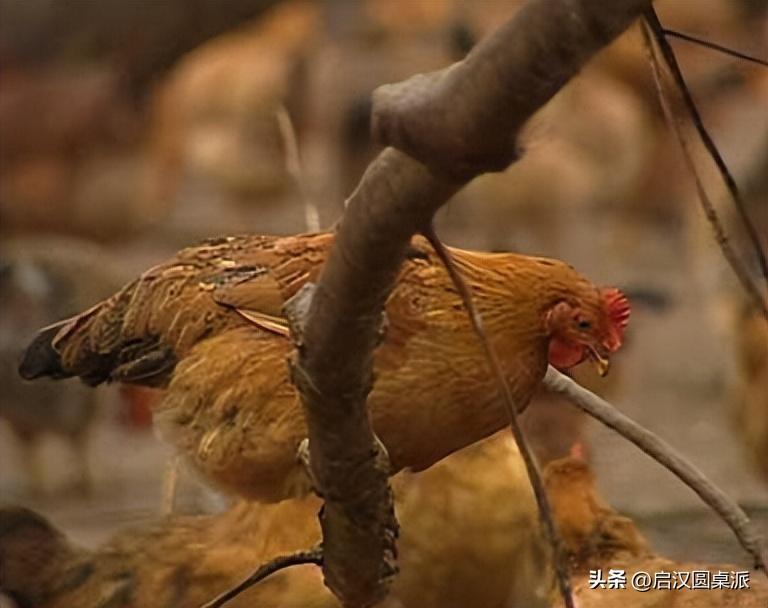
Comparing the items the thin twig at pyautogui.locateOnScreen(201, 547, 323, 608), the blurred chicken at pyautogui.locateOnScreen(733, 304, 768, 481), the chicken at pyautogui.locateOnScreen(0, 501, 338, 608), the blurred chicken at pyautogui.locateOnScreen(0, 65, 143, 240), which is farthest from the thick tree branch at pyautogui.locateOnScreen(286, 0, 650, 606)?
the blurred chicken at pyautogui.locateOnScreen(0, 65, 143, 240)

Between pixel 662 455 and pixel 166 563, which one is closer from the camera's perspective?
pixel 662 455

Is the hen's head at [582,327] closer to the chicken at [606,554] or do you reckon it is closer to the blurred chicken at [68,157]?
the chicken at [606,554]

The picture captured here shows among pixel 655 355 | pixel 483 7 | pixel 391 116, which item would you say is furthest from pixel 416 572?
pixel 483 7

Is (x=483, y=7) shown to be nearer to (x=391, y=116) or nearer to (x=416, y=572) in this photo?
(x=416, y=572)

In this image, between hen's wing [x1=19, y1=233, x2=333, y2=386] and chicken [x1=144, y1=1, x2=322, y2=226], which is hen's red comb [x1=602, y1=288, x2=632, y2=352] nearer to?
hen's wing [x1=19, y1=233, x2=333, y2=386]

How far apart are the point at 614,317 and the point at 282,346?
17 centimetres

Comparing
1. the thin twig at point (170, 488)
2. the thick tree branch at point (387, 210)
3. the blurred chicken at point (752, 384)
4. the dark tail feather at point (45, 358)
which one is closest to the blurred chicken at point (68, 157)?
the blurred chicken at point (752, 384)

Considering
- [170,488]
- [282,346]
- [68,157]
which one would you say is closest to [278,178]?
[68,157]

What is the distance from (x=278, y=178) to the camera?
3682 millimetres

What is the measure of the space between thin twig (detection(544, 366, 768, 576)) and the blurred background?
627mm

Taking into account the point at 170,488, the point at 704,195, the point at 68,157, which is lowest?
the point at 68,157

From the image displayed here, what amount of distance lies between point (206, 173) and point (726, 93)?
48.0 inches

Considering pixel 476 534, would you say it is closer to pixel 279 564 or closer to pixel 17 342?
pixel 279 564

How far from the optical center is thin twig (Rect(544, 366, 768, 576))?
0.88 metres
